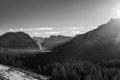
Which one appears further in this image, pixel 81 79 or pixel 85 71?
pixel 85 71

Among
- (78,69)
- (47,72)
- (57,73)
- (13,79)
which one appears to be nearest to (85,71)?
(78,69)

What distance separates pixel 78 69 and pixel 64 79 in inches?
1253

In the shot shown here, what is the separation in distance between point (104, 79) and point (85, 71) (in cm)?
2689

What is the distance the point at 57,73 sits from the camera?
5659 inches

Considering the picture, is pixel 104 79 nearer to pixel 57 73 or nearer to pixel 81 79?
pixel 81 79

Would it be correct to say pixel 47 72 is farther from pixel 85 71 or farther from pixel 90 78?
pixel 90 78

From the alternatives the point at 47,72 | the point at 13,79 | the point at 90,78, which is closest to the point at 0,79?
the point at 13,79

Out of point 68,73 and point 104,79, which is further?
point 68,73

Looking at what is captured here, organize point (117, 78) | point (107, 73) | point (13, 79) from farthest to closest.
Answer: point (107, 73) → point (117, 78) → point (13, 79)

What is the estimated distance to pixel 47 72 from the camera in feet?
607

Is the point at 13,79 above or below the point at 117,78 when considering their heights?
above

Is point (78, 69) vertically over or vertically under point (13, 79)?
under

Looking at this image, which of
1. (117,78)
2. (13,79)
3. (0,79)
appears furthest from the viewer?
(117,78)

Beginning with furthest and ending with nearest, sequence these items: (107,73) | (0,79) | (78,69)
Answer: (78,69) → (107,73) → (0,79)
